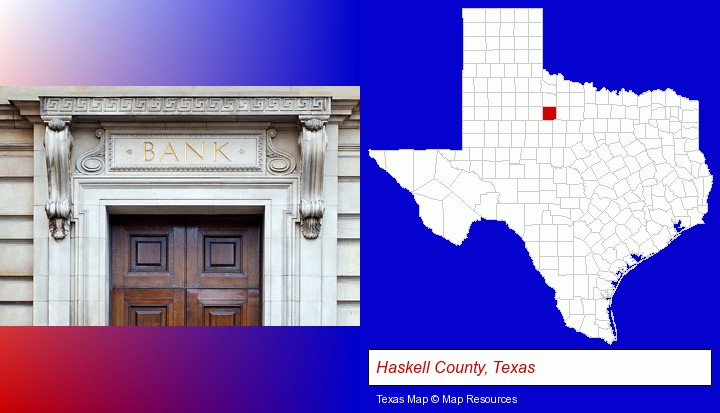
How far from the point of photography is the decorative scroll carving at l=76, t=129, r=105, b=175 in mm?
9188

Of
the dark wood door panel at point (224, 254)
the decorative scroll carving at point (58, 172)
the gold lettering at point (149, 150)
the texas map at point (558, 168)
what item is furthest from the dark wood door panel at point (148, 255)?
the texas map at point (558, 168)

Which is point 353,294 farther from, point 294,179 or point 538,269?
point 538,269

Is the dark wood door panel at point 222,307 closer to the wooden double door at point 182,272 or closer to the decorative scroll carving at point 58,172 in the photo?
the wooden double door at point 182,272

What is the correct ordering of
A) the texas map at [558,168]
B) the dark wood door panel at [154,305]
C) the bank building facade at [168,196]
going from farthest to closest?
1. the dark wood door panel at [154,305]
2. the bank building facade at [168,196]
3. the texas map at [558,168]

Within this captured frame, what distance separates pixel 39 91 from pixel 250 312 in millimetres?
3252

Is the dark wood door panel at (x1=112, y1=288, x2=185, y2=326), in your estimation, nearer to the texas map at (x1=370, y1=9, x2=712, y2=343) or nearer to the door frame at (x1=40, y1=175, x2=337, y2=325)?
Result: the door frame at (x1=40, y1=175, x2=337, y2=325)

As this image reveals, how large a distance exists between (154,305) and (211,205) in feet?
4.39

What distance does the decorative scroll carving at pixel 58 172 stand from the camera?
8.95m

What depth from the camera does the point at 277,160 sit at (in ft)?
30.2

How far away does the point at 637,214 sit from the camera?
728 centimetres

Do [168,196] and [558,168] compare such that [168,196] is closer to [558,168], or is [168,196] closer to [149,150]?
[149,150]

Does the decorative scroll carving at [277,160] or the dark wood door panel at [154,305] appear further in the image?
the dark wood door panel at [154,305]

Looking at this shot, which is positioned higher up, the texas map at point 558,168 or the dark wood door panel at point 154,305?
the texas map at point 558,168

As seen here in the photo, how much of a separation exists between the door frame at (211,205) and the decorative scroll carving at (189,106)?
2.33ft
